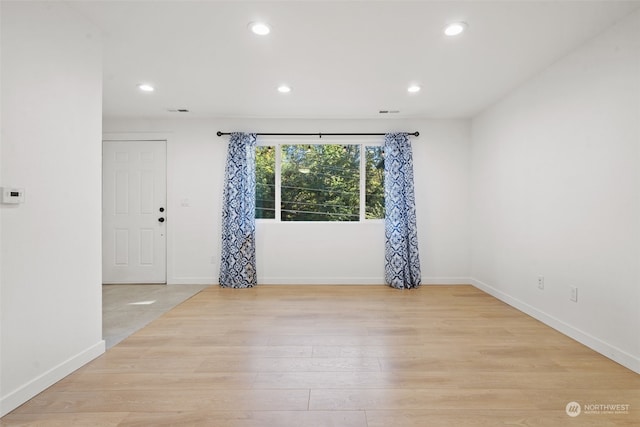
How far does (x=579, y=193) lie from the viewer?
2.46 metres

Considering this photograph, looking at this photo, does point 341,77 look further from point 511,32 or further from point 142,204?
point 142,204

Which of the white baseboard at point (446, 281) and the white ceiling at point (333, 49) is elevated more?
the white ceiling at point (333, 49)

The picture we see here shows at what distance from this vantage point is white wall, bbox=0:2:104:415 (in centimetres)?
160

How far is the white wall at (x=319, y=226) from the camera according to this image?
14.4 feet

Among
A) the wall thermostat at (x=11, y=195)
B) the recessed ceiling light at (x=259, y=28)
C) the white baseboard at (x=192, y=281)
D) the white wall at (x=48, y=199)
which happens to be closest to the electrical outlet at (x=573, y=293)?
the recessed ceiling light at (x=259, y=28)

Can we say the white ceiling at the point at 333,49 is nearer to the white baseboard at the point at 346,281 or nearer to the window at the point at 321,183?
the window at the point at 321,183

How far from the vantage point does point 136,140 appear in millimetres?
4379

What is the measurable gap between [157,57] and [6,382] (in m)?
2.44

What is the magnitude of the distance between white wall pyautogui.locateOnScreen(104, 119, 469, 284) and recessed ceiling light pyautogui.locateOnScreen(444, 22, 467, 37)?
84.0 inches

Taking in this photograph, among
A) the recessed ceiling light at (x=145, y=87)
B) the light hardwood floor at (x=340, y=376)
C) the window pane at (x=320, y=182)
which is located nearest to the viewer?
the light hardwood floor at (x=340, y=376)

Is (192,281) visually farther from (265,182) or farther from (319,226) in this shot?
(319,226)

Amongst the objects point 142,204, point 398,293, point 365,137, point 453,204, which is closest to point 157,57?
point 142,204

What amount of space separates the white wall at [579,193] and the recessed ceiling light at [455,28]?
1.05m

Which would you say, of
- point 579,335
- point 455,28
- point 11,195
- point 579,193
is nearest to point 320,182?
point 455,28
